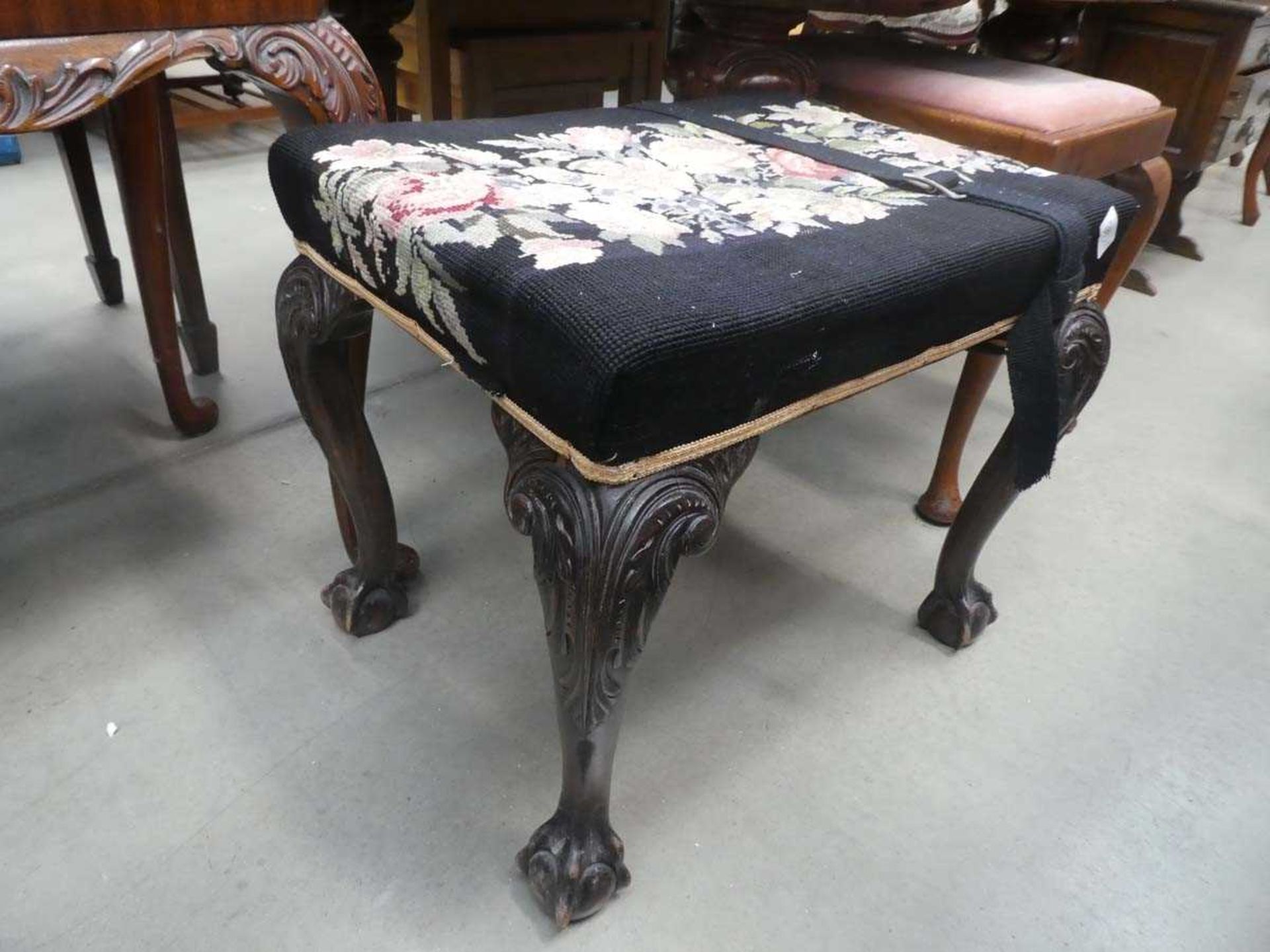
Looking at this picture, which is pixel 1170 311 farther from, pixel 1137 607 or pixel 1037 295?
pixel 1037 295

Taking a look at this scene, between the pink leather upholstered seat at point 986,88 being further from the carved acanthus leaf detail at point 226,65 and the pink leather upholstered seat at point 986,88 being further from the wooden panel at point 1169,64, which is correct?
the wooden panel at point 1169,64

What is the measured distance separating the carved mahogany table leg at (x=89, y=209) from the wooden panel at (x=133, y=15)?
2.51 ft

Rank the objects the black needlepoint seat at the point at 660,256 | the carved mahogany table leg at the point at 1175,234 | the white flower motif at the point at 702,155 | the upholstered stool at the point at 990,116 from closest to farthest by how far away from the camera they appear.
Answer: the black needlepoint seat at the point at 660,256, the white flower motif at the point at 702,155, the upholstered stool at the point at 990,116, the carved mahogany table leg at the point at 1175,234

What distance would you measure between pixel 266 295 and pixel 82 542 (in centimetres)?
71

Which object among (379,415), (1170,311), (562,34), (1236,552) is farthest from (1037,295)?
(1170,311)

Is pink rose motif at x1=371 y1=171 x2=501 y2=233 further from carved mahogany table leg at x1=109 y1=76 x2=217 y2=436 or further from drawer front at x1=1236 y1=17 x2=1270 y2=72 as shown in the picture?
drawer front at x1=1236 y1=17 x2=1270 y2=72

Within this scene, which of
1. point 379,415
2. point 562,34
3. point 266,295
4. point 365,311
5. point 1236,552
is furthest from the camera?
point 266,295

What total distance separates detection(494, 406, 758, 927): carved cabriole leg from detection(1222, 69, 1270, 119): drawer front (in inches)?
69.6

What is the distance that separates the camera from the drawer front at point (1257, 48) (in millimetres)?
1723

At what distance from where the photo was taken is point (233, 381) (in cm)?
131

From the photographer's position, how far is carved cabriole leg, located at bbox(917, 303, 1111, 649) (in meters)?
0.74

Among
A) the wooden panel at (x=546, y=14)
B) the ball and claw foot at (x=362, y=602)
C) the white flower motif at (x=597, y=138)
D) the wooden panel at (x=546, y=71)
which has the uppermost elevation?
the white flower motif at (x=597, y=138)

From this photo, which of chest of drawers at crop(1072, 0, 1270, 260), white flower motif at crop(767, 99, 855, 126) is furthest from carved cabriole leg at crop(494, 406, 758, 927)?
chest of drawers at crop(1072, 0, 1270, 260)

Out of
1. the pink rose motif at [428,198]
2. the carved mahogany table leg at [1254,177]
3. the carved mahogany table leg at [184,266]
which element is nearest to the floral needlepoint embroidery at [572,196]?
the pink rose motif at [428,198]
